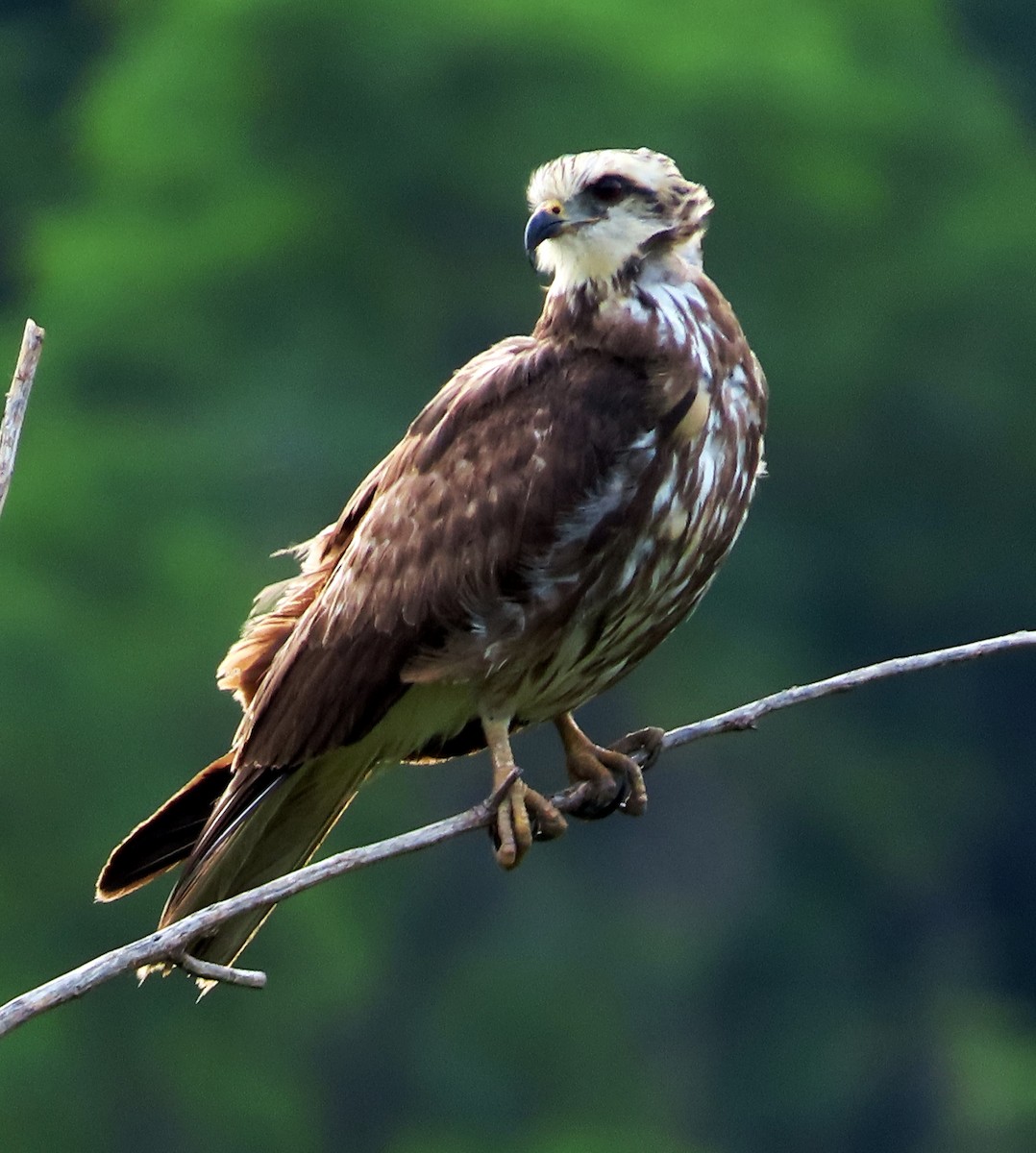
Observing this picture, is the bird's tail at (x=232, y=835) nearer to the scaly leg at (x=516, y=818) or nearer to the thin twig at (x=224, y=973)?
the scaly leg at (x=516, y=818)

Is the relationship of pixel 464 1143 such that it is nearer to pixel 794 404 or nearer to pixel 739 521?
pixel 794 404

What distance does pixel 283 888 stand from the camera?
395 centimetres

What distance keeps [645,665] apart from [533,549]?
15.2 m

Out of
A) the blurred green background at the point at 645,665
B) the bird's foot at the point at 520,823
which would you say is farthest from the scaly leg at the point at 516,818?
the blurred green background at the point at 645,665

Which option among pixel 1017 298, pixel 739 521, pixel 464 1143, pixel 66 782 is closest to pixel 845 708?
pixel 1017 298

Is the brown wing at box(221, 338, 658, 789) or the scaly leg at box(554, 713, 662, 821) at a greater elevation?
the brown wing at box(221, 338, 658, 789)

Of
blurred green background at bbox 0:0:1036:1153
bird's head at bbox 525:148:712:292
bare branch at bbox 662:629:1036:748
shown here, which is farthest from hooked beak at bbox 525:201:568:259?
Answer: blurred green background at bbox 0:0:1036:1153

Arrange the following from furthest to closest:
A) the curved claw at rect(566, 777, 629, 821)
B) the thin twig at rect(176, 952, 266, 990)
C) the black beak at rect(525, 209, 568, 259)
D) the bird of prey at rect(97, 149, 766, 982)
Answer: the curved claw at rect(566, 777, 629, 821)
the black beak at rect(525, 209, 568, 259)
the bird of prey at rect(97, 149, 766, 982)
the thin twig at rect(176, 952, 266, 990)

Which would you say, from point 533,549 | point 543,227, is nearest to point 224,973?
point 533,549

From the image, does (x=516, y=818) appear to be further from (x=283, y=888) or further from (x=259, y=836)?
(x=283, y=888)

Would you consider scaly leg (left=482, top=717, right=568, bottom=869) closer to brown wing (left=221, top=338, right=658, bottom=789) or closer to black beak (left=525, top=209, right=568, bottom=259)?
brown wing (left=221, top=338, right=658, bottom=789)

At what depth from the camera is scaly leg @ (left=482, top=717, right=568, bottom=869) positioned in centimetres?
490

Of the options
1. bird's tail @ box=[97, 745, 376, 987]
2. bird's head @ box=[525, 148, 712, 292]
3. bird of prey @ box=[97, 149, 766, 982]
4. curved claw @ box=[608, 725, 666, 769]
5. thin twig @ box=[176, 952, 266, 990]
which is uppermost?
bird's head @ box=[525, 148, 712, 292]

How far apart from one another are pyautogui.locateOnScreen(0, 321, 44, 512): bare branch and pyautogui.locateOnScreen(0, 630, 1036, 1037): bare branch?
1.99 ft
